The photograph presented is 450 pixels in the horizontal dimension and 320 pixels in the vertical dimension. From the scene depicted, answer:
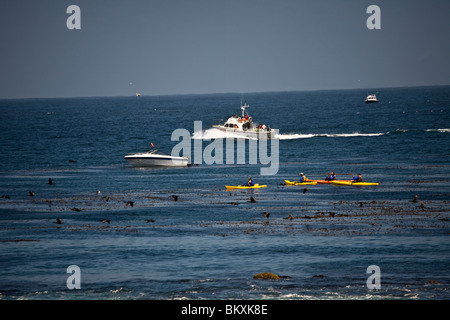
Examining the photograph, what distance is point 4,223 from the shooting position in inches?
1969

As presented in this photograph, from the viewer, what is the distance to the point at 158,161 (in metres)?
84.8

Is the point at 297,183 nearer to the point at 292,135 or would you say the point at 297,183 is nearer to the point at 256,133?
the point at 256,133

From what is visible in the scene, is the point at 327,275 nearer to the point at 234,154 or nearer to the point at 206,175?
the point at 206,175

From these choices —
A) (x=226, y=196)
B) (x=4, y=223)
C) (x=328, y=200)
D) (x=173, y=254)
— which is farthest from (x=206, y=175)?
(x=173, y=254)

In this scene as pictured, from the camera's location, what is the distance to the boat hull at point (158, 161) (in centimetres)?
8444

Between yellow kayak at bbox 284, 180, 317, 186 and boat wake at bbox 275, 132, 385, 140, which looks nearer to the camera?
yellow kayak at bbox 284, 180, 317, 186

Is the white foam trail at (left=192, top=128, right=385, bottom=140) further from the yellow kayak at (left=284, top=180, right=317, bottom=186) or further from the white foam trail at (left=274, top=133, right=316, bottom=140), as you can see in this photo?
the yellow kayak at (left=284, top=180, right=317, bottom=186)

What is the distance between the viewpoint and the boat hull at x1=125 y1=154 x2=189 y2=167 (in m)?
84.4

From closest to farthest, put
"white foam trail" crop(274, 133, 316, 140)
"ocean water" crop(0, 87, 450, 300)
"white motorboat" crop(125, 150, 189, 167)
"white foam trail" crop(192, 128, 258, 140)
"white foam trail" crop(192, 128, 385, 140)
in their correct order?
"ocean water" crop(0, 87, 450, 300), "white motorboat" crop(125, 150, 189, 167), "white foam trail" crop(192, 128, 258, 140), "white foam trail" crop(192, 128, 385, 140), "white foam trail" crop(274, 133, 316, 140)

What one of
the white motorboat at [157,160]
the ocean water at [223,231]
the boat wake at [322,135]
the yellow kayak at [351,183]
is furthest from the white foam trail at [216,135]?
the yellow kayak at [351,183]

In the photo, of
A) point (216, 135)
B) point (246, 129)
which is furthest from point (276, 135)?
point (216, 135)

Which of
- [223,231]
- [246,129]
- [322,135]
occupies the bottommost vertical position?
[223,231]

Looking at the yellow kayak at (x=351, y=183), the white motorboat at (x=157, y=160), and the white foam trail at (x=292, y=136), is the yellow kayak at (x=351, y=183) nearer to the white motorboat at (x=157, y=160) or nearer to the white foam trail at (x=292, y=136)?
the white motorboat at (x=157, y=160)

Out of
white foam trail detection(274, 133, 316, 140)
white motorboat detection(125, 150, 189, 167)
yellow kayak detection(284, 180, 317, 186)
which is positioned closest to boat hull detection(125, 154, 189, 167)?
white motorboat detection(125, 150, 189, 167)
